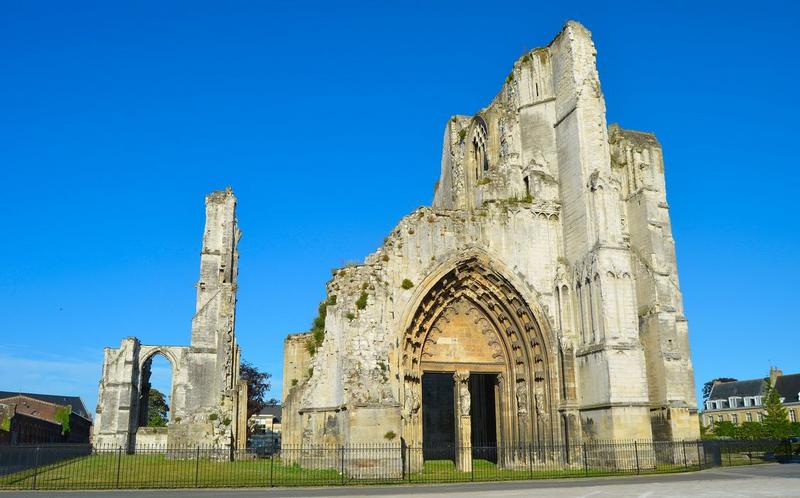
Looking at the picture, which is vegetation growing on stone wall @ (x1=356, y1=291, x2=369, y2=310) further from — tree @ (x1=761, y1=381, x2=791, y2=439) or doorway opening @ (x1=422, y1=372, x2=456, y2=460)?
tree @ (x1=761, y1=381, x2=791, y2=439)

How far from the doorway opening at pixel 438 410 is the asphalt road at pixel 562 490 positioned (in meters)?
11.6

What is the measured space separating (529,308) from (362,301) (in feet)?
19.0

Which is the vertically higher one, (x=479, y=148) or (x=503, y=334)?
(x=479, y=148)

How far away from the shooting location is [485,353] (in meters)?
22.8

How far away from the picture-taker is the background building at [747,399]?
57.0 m

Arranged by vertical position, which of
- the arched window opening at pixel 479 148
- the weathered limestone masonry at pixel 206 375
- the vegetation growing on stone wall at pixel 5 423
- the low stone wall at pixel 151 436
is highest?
the arched window opening at pixel 479 148

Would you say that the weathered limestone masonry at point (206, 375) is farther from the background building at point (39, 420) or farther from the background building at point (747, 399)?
the background building at point (747, 399)

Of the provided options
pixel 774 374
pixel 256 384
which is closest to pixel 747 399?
pixel 774 374

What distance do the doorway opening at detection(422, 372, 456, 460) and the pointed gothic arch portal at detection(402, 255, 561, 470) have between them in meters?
5.17

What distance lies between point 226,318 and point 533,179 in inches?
577

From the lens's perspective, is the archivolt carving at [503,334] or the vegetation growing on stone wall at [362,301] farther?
the archivolt carving at [503,334]

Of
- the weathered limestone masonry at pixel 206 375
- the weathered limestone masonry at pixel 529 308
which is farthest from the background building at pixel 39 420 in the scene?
the weathered limestone masonry at pixel 529 308

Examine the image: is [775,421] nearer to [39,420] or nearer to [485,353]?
[485,353]

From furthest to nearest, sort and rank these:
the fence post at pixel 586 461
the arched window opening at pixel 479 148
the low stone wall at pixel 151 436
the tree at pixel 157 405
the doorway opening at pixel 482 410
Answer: the tree at pixel 157 405 < the low stone wall at pixel 151 436 < the arched window opening at pixel 479 148 < the doorway opening at pixel 482 410 < the fence post at pixel 586 461
